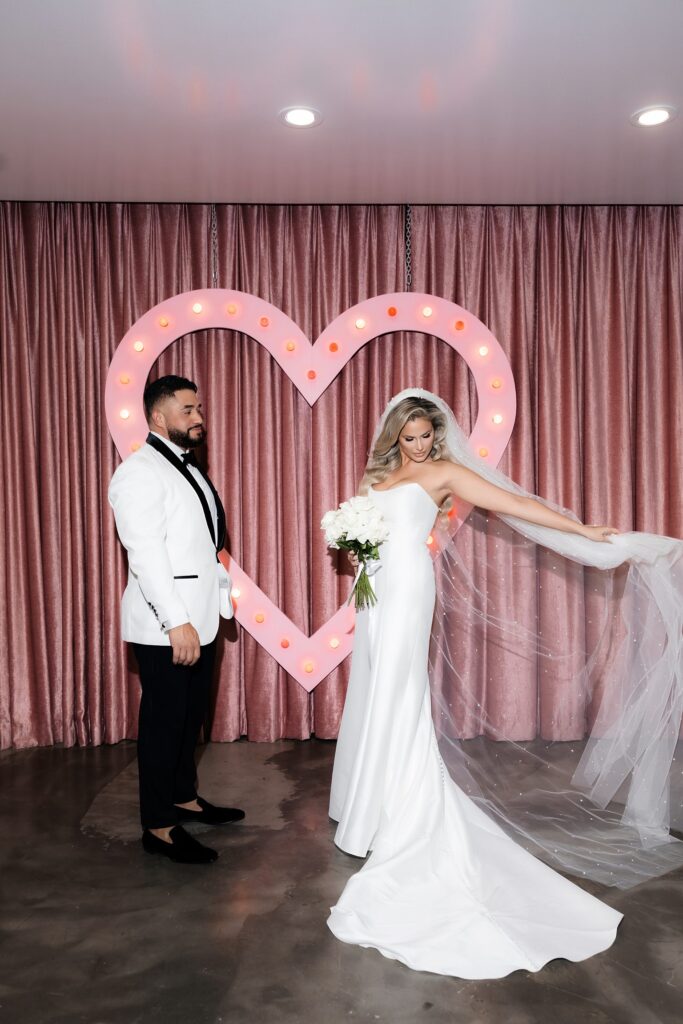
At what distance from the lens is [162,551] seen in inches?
119

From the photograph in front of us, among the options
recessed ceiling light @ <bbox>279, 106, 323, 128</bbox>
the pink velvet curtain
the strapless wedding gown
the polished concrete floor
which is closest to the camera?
the polished concrete floor

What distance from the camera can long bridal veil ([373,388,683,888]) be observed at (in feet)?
10.2

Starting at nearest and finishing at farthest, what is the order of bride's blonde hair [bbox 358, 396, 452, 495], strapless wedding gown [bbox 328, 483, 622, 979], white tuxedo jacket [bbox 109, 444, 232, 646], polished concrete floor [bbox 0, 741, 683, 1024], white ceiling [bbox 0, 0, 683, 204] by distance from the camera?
polished concrete floor [bbox 0, 741, 683, 1024] → strapless wedding gown [bbox 328, 483, 622, 979] → white ceiling [bbox 0, 0, 683, 204] → white tuxedo jacket [bbox 109, 444, 232, 646] → bride's blonde hair [bbox 358, 396, 452, 495]

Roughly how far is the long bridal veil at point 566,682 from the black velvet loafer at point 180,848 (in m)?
1.01

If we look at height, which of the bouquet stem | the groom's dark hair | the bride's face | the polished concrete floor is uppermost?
the groom's dark hair

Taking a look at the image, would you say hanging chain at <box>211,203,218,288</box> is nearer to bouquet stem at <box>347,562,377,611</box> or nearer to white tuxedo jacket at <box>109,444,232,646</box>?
white tuxedo jacket at <box>109,444,232,646</box>

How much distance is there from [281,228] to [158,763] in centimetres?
286

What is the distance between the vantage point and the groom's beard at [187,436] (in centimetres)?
331

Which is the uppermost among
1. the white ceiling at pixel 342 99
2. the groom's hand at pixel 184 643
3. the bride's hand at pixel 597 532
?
the white ceiling at pixel 342 99

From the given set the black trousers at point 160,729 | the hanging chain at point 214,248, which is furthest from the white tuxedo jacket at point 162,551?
the hanging chain at point 214,248

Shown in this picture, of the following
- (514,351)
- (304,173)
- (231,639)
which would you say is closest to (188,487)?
(231,639)

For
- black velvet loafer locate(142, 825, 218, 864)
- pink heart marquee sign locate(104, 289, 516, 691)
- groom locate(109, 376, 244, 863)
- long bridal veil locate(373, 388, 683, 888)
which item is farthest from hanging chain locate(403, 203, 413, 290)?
black velvet loafer locate(142, 825, 218, 864)

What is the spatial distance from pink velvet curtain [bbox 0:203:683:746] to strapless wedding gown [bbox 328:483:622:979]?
1.18m

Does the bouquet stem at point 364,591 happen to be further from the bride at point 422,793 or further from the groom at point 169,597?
the groom at point 169,597
